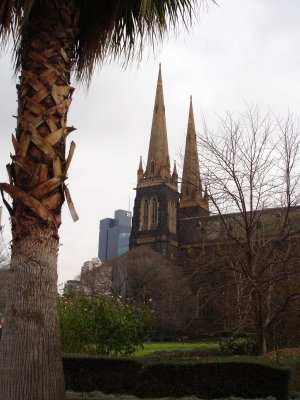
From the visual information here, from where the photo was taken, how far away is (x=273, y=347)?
42.5 ft

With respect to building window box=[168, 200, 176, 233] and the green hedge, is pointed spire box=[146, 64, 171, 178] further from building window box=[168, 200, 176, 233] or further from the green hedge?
the green hedge

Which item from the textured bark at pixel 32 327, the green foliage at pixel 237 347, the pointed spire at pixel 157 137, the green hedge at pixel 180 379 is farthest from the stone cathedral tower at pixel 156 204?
the textured bark at pixel 32 327

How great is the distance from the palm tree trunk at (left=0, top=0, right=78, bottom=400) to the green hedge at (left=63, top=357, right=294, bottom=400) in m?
3.50

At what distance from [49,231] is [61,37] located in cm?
206

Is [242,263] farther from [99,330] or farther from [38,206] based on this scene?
[38,206]

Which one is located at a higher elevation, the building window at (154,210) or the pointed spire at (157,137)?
the pointed spire at (157,137)

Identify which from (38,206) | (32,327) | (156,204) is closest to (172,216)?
(156,204)

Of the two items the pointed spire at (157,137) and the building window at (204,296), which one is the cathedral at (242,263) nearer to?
→ the building window at (204,296)

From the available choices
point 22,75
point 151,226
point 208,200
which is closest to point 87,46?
point 22,75

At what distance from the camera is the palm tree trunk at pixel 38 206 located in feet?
13.3

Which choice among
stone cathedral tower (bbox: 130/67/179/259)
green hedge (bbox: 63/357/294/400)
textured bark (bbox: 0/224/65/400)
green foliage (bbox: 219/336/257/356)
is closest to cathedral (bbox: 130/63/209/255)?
stone cathedral tower (bbox: 130/67/179/259)

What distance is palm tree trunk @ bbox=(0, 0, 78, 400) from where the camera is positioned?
13.3 ft

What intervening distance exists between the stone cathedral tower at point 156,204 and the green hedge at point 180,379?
47999 millimetres

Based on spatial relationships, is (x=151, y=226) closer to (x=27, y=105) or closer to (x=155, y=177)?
(x=155, y=177)
